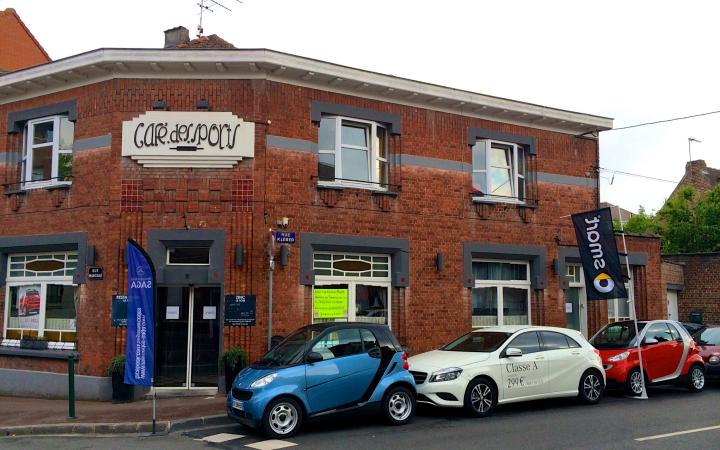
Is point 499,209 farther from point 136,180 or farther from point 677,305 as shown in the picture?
point 677,305

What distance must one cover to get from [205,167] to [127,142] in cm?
162

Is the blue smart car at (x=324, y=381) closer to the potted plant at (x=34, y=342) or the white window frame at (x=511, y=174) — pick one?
the potted plant at (x=34, y=342)

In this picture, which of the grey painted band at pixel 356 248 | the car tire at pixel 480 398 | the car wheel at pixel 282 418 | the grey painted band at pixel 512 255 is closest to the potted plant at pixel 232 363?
the grey painted band at pixel 356 248

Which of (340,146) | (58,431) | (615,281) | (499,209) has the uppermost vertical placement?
(340,146)

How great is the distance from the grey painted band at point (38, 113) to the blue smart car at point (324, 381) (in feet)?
24.4

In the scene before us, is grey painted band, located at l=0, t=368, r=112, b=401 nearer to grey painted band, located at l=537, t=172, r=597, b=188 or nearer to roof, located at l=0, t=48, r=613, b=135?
roof, located at l=0, t=48, r=613, b=135

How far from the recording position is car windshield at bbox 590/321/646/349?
13953 mm

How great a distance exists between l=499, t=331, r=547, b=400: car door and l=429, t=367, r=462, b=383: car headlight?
2.88ft

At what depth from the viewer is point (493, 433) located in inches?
388

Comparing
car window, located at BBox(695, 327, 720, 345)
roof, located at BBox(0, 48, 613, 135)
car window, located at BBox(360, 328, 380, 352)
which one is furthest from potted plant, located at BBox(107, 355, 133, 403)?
car window, located at BBox(695, 327, 720, 345)

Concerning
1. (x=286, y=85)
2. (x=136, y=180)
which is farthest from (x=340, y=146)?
(x=136, y=180)

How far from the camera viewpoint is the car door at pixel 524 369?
37.8 ft

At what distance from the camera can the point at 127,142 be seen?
13.5 m

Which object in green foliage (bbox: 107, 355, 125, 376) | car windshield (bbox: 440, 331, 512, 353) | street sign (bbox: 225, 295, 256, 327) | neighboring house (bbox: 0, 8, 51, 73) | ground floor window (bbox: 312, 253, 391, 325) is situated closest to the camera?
car windshield (bbox: 440, 331, 512, 353)
